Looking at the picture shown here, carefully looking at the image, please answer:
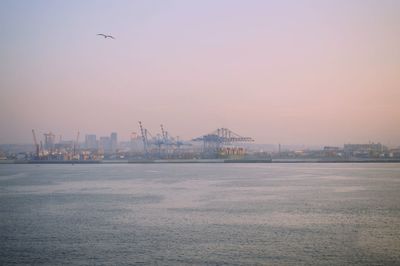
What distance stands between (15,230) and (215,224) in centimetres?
550

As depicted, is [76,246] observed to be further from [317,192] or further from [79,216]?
[317,192]

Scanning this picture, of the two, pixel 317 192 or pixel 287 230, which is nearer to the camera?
pixel 287 230

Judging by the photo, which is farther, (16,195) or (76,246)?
(16,195)

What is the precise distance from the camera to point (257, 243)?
1094 centimetres

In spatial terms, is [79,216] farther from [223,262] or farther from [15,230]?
[223,262]

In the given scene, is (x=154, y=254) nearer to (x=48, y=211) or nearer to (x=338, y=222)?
(x=338, y=222)

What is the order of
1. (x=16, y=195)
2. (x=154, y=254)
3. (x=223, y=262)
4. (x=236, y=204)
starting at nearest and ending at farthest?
(x=223, y=262) < (x=154, y=254) < (x=236, y=204) < (x=16, y=195)

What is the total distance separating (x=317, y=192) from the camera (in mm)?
23469

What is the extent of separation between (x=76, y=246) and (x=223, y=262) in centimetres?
362

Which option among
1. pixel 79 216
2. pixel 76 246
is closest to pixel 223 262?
pixel 76 246

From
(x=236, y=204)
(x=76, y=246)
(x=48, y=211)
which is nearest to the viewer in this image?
(x=76, y=246)

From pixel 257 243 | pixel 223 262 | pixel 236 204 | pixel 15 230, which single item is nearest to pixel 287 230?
pixel 257 243

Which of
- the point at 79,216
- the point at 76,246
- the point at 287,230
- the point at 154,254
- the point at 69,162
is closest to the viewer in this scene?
the point at 154,254

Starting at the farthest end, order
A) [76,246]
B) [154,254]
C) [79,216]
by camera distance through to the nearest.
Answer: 1. [79,216]
2. [76,246]
3. [154,254]
